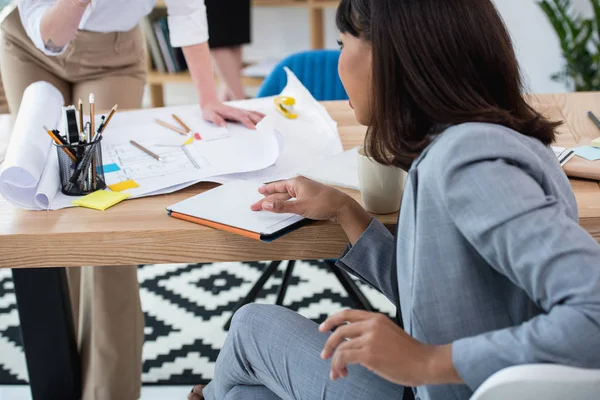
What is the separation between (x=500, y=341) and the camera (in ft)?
2.84

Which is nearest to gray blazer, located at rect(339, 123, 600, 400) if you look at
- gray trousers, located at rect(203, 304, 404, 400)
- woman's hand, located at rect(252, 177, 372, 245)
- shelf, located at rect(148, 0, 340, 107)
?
gray trousers, located at rect(203, 304, 404, 400)

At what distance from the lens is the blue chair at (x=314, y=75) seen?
2.32 meters

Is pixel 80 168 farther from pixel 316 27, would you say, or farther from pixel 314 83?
pixel 316 27

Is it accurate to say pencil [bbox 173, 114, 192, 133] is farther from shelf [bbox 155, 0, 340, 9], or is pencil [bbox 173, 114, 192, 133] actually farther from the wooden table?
shelf [bbox 155, 0, 340, 9]

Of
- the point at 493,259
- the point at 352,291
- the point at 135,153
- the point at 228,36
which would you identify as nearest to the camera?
the point at 493,259

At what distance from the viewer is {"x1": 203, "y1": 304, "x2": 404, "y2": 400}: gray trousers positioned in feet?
3.62

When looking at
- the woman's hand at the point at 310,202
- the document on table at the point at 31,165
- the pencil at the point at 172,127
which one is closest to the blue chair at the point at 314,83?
the pencil at the point at 172,127

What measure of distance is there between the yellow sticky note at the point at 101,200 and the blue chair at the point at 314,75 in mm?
1024

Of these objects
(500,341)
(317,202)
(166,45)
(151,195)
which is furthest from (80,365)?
(166,45)

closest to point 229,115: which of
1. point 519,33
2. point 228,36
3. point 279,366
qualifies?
point 279,366

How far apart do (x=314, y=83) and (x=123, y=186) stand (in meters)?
1.09

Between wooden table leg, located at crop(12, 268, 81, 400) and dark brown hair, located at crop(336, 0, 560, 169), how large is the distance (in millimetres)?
829

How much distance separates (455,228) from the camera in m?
0.91

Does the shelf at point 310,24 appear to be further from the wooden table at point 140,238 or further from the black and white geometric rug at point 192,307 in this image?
the wooden table at point 140,238
